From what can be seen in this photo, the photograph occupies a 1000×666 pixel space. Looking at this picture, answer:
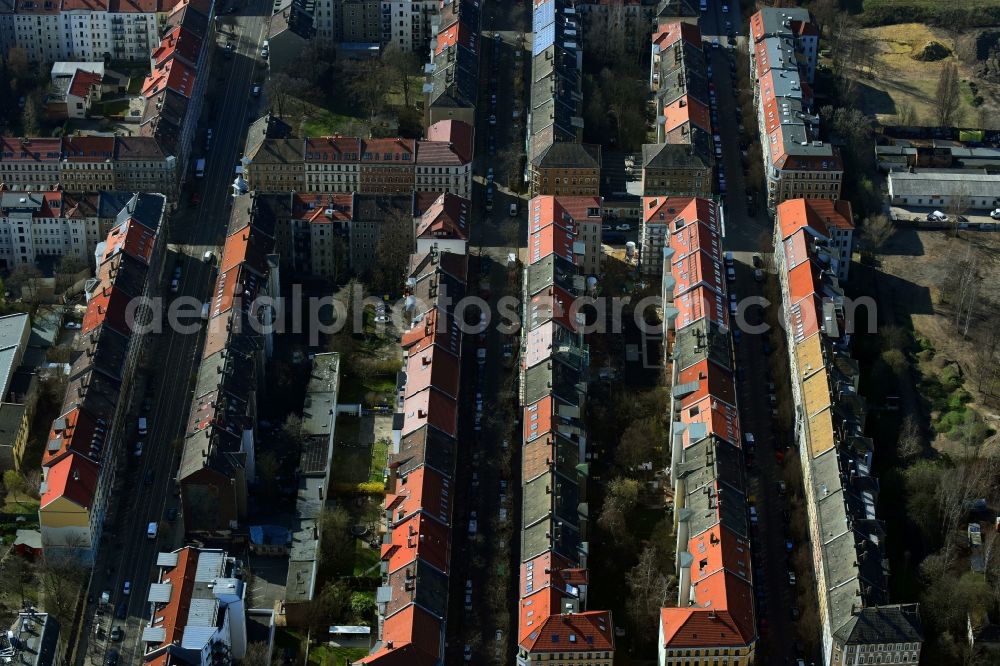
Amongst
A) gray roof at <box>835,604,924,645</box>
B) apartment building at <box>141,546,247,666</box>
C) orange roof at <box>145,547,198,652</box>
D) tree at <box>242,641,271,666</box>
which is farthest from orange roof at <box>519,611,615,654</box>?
orange roof at <box>145,547,198,652</box>

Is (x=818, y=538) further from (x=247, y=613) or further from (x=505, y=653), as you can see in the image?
(x=247, y=613)

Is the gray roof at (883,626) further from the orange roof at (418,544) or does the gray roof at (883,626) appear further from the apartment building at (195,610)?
the apartment building at (195,610)

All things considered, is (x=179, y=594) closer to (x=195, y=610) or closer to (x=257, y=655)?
(x=195, y=610)

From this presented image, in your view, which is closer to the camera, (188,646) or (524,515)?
(188,646)

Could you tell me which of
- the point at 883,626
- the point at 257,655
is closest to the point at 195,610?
the point at 257,655

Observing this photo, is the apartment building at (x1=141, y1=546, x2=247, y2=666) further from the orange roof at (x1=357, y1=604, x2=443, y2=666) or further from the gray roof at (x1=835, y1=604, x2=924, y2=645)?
the gray roof at (x1=835, y1=604, x2=924, y2=645)

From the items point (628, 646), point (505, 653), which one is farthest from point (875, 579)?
point (505, 653)
